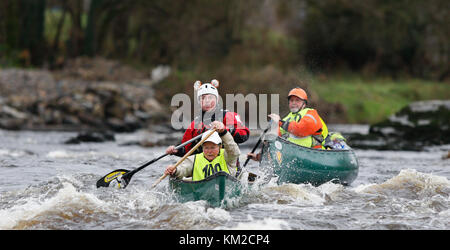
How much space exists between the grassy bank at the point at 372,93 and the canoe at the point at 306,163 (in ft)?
51.8

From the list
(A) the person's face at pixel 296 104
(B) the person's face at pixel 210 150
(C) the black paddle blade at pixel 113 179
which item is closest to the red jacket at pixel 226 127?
(B) the person's face at pixel 210 150

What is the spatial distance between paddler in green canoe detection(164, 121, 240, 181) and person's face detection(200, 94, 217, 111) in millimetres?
667

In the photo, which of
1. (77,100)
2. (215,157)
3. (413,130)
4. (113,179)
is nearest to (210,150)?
(215,157)

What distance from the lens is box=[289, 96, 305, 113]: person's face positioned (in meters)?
10.3

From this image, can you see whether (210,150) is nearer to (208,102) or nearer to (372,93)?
(208,102)

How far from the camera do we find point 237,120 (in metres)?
8.71

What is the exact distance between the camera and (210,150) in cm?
802

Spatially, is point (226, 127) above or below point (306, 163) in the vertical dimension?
above

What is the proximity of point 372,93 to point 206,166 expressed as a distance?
2173 centimetres

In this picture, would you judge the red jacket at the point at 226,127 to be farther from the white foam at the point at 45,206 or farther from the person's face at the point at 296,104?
the person's face at the point at 296,104

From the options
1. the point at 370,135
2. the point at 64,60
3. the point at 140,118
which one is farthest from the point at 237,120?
the point at 64,60
